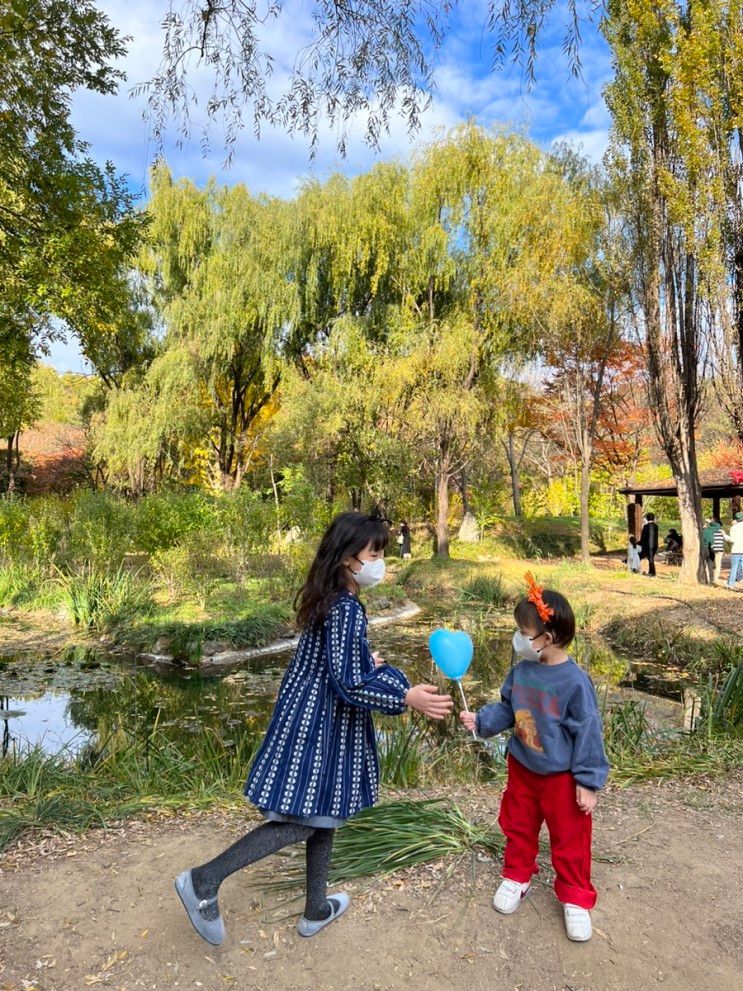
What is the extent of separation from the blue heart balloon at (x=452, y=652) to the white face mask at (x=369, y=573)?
376 millimetres

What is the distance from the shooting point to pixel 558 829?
2.44m

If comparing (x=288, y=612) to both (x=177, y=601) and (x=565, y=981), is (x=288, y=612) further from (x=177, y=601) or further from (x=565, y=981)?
(x=565, y=981)

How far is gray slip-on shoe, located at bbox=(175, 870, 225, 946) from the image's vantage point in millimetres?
2293

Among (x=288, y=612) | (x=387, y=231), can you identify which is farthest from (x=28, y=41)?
(x=387, y=231)

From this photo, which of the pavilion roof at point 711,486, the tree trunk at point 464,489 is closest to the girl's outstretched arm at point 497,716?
the pavilion roof at point 711,486

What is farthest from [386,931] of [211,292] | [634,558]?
[211,292]

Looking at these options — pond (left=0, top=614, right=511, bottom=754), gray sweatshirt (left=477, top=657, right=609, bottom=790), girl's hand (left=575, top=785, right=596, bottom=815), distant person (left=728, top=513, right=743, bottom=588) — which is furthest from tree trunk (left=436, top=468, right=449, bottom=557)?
girl's hand (left=575, top=785, right=596, bottom=815)

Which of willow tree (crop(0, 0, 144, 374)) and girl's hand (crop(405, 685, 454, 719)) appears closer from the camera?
girl's hand (crop(405, 685, 454, 719))

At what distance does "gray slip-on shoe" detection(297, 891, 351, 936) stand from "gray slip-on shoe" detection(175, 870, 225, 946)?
0.26m

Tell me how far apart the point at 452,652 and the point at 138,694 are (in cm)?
629

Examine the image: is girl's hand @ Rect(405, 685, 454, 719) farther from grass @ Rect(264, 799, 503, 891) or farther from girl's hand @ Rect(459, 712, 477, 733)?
grass @ Rect(264, 799, 503, 891)

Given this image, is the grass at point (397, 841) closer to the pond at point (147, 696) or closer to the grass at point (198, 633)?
the pond at point (147, 696)

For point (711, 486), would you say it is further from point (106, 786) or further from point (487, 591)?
point (106, 786)

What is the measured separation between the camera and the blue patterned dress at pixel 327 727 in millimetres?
2227
